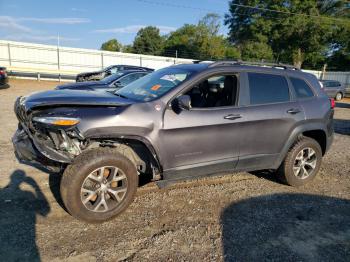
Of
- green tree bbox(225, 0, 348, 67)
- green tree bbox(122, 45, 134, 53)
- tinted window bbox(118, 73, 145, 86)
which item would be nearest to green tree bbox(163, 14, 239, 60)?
green tree bbox(225, 0, 348, 67)

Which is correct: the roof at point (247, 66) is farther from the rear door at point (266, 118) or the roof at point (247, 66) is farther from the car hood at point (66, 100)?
the car hood at point (66, 100)

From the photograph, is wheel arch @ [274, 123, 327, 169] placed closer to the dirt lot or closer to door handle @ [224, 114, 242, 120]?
the dirt lot

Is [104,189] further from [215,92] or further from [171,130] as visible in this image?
[215,92]

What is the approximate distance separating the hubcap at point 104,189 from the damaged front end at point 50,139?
1.11ft

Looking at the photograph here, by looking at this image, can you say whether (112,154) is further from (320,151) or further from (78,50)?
(78,50)

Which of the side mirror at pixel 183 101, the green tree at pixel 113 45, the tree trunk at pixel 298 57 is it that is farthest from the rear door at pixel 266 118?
the green tree at pixel 113 45

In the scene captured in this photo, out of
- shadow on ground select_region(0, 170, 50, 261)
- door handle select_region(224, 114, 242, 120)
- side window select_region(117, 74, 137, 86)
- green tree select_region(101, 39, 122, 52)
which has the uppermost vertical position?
green tree select_region(101, 39, 122, 52)

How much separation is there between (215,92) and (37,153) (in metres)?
2.46

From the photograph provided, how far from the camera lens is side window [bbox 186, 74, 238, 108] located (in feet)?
13.1

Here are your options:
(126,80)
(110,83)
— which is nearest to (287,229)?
(110,83)

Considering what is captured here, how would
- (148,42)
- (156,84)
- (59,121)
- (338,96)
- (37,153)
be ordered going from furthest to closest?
1. (148,42)
2. (338,96)
3. (156,84)
4. (37,153)
5. (59,121)

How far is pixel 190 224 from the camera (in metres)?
3.45

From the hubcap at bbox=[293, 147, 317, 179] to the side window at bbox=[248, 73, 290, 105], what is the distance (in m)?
0.96

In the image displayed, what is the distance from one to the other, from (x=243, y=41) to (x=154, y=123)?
5072 centimetres
